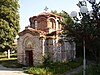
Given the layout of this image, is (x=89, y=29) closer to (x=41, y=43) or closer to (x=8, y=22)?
(x=41, y=43)

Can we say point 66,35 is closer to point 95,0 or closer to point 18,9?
point 95,0

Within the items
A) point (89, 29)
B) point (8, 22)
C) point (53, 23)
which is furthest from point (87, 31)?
point (8, 22)

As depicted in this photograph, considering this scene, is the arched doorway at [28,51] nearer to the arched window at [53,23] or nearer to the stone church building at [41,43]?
the stone church building at [41,43]

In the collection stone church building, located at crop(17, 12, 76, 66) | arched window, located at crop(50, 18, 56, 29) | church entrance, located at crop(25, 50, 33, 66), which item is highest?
arched window, located at crop(50, 18, 56, 29)

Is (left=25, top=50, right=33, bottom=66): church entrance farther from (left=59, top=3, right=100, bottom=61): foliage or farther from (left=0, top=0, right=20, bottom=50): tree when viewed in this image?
(left=59, top=3, right=100, bottom=61): foliage

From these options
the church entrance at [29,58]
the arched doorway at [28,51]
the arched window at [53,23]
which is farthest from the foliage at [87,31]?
the arched window at [53,23]

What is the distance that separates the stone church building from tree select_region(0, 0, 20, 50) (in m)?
6.89

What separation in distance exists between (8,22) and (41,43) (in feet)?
41.3

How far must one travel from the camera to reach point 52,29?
3189cm

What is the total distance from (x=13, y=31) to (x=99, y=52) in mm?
25466

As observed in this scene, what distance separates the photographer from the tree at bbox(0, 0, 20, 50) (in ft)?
124

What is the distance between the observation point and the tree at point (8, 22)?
37.8 meters

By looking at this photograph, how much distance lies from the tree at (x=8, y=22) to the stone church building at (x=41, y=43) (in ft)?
22.6

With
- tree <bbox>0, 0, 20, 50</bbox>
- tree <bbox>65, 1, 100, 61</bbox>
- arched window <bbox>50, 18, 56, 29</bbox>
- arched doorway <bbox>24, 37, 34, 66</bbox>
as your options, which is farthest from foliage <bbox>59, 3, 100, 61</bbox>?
tree <bbox>0, 0, 20, 50</bbox>
